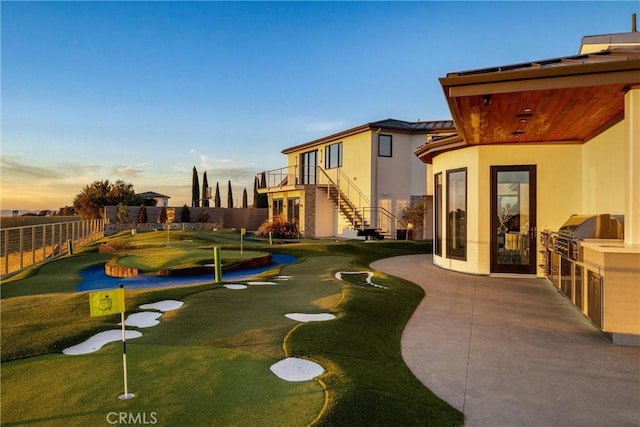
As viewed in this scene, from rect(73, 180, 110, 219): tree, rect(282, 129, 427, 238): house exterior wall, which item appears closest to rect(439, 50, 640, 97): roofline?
rect(282, 129, 427, 238): house exterior wall

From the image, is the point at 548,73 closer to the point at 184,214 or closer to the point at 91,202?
the point at 184,214

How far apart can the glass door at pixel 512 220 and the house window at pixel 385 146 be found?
12.5 metres

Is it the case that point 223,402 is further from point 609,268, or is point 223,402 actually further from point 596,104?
point 596,104

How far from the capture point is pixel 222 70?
18.2m

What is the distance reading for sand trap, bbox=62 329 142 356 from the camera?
15.5 feet

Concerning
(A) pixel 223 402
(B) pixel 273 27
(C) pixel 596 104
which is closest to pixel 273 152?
(B) pixel 273 27

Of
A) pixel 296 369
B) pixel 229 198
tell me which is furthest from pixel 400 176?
pixel 229 198

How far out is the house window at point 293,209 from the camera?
26.4m

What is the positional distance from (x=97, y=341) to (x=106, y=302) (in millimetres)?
1867

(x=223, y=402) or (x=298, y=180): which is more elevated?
(x=298, y=180)

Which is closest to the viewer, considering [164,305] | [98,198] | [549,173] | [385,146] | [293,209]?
[164,305]

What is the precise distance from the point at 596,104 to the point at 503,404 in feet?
19.7

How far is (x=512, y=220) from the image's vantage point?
11.1 m

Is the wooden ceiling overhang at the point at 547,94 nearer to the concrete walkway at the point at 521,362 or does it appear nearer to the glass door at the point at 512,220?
the glass door at the point at 512,220
